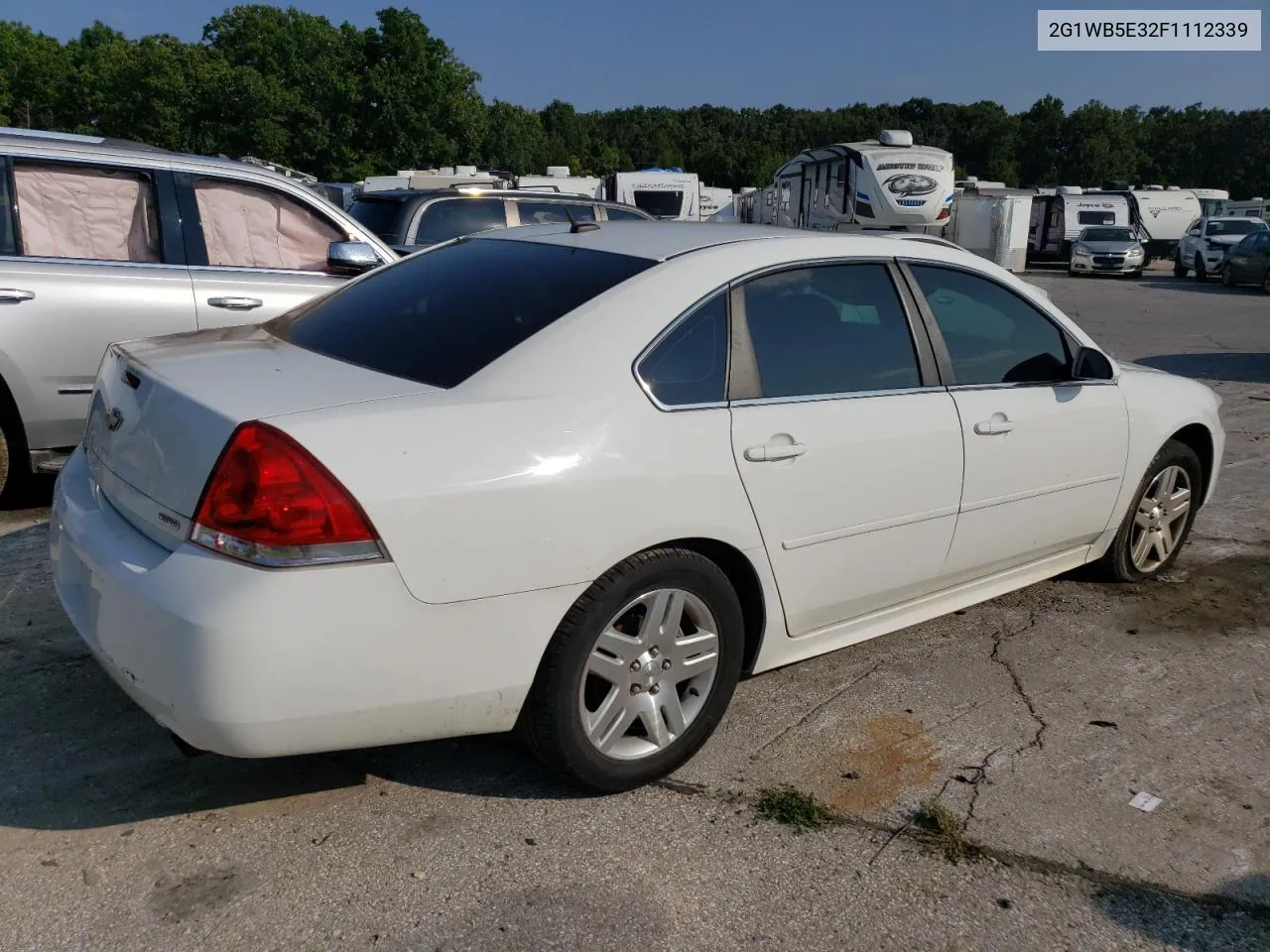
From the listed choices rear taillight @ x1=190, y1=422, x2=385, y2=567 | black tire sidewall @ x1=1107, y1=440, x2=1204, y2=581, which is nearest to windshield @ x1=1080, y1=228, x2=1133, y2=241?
black tire sidewall @ x1=1107, y1=440, x2=1204, y2=581

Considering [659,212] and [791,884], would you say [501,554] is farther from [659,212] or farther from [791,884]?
[659,212]

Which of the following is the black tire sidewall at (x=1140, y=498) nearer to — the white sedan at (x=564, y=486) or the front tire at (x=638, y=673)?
the white sedan at (x=564, y=486)

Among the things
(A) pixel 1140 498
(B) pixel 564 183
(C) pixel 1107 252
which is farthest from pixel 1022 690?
(C) pixel 1107 252

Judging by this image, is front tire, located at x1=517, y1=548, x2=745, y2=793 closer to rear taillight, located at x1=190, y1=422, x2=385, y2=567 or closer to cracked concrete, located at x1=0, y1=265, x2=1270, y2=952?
cracked concrete, located at x1=0, y1=265, x2=1270, y2=952

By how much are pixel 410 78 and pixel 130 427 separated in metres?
68.4

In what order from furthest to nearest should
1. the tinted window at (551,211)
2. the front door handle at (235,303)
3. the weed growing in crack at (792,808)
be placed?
the tinted window at (551,211)
the front door handle at (235,303)
the weed growing in crack at (792,808)

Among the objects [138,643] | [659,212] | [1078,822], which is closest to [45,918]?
[138,643]

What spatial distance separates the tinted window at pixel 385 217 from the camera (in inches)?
388

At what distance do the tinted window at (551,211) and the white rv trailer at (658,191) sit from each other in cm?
1621

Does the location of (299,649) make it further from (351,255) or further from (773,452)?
(351,255)

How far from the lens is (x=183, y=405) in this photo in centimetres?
267

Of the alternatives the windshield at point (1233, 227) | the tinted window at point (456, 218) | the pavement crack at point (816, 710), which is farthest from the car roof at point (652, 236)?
the windshield at point (1233, 227)

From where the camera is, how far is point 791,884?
2656 millimetres

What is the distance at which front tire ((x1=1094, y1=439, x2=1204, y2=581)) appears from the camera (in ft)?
15.3
